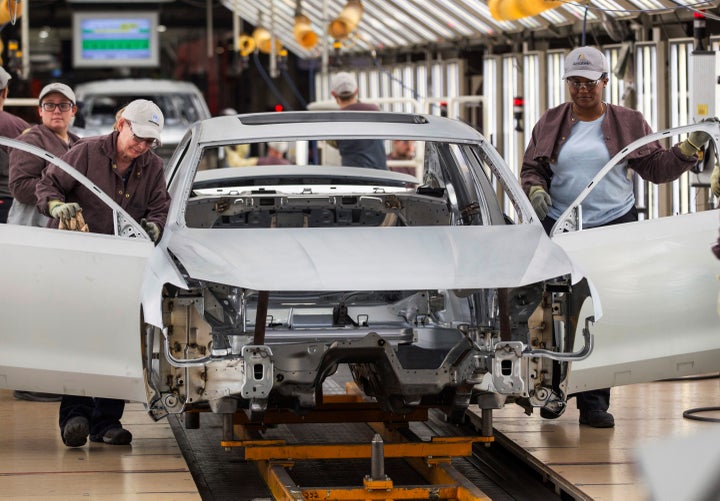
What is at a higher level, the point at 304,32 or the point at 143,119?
the point at 304,32

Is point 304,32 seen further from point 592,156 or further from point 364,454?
point 364,454

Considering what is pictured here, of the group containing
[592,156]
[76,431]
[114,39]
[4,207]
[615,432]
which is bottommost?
[615,432]

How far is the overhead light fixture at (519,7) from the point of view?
416 inches

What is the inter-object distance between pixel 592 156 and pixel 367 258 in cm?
195

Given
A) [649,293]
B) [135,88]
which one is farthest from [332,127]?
[135,88]

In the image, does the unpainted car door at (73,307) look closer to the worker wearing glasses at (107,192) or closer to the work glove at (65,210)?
the work glove at (65,210)

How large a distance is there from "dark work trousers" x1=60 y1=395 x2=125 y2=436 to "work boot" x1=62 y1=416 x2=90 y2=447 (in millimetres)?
93

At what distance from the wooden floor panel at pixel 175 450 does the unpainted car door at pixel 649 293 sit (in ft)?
1.22

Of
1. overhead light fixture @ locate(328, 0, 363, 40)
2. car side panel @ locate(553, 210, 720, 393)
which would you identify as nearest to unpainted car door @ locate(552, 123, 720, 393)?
car side panel @ locate(553, 210, 720, 393)

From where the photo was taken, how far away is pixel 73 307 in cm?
618

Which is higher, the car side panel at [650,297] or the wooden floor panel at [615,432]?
the car side panel at [650,297]

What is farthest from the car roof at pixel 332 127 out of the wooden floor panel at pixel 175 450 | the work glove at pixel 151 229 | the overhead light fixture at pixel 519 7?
the overhead light fixture at pixel 519 7

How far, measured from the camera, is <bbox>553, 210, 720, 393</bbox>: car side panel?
6.36 metres

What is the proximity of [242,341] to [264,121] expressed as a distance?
1.30m
